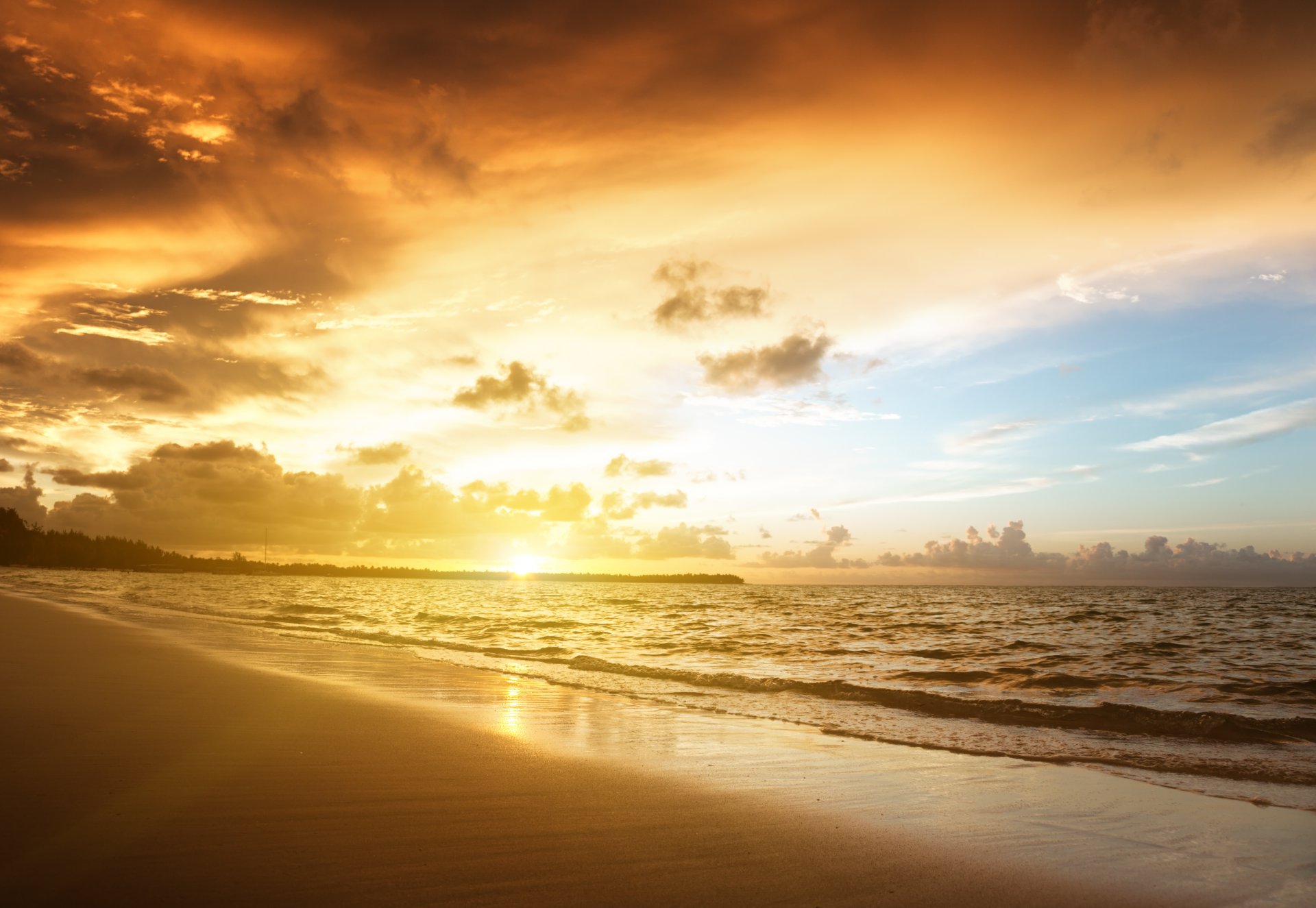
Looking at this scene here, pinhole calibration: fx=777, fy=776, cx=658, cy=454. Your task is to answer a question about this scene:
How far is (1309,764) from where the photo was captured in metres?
10.4

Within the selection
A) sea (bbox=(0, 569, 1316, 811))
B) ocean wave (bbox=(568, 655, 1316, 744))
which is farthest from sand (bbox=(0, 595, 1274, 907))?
ocean wave (bbox=(568, 655, 1316, 744))

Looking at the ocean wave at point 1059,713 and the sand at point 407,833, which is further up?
the sand at point 407,833

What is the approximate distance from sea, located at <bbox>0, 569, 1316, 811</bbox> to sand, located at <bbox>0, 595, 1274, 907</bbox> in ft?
16.5

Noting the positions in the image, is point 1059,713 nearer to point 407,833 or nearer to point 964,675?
point 964,675

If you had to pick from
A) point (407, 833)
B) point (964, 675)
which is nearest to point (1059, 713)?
point (964, 675)

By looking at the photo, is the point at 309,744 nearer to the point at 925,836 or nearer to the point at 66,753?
the point at 66,753

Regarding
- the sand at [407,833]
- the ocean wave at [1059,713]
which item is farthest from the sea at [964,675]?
the sand at [407,833]

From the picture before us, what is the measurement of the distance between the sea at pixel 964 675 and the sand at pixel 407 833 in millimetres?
5018

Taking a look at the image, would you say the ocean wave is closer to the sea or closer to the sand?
the sea

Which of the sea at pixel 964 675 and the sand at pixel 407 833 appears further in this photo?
the sea at pixel 964 675

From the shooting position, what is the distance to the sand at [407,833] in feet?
15.3

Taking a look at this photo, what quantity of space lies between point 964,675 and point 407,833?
16.7m

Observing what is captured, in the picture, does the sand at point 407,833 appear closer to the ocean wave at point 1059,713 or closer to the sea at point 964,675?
the sea at point 964,675

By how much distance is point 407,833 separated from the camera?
5672 millimetres
